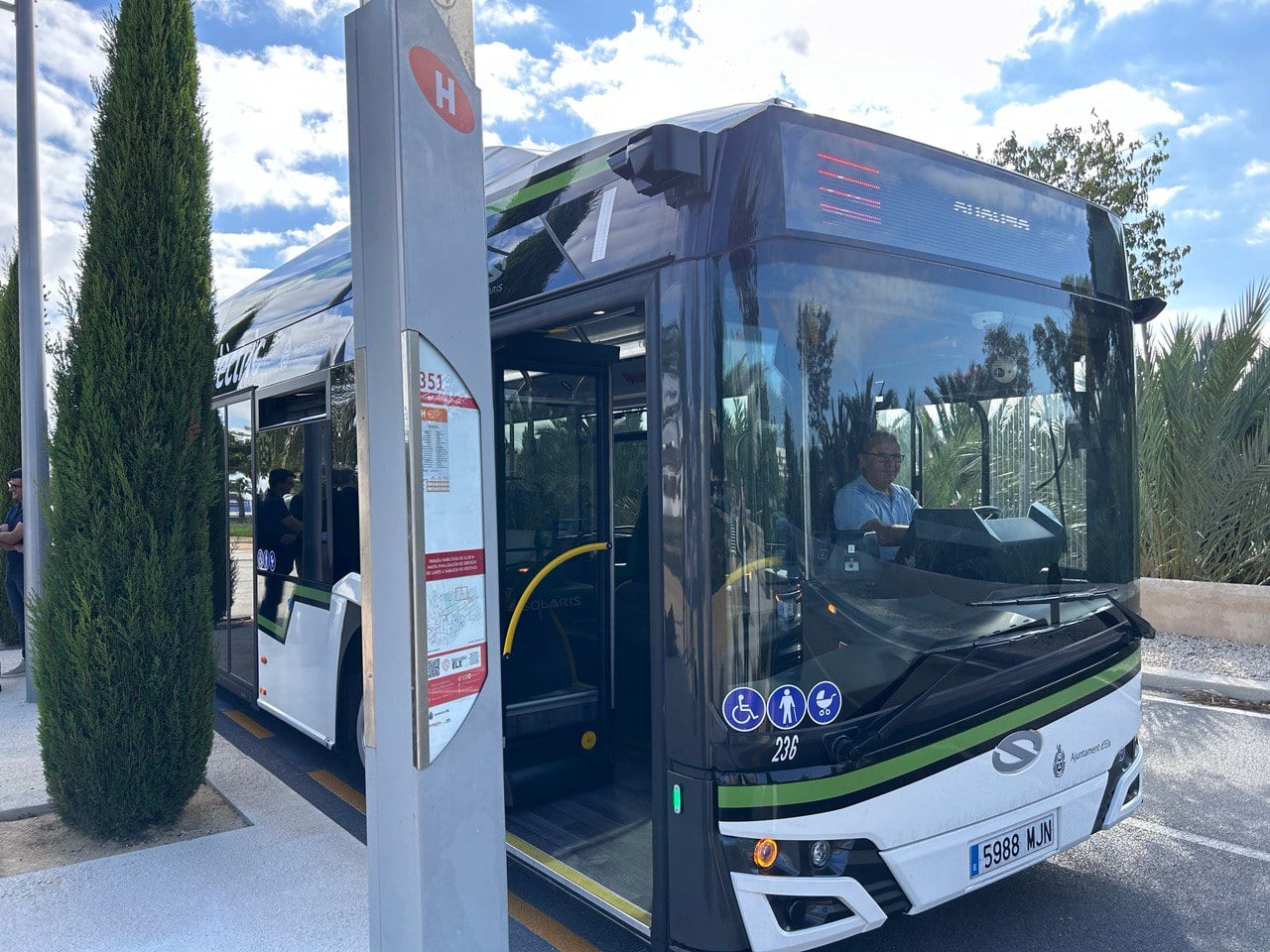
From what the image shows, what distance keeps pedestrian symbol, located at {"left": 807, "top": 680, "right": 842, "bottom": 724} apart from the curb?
5956 mm

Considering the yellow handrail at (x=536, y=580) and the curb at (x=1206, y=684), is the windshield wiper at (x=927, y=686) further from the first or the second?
the curb at (x=1206, y=684)

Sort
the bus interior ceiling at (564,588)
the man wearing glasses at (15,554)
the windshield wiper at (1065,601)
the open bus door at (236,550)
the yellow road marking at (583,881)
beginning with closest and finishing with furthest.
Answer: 1. the yellow road marking at (583,881)
2. the windshield wiper at (1065,601)
3. the bus interior ceiling at (564,588)
4. the open bus door at (236,550)
5. the man wearing glasses at (15,554)

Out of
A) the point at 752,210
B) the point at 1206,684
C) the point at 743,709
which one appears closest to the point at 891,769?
the point at 743,709

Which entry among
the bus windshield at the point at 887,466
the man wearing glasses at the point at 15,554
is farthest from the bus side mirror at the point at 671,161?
the man wearing glasses at the point at 15,554

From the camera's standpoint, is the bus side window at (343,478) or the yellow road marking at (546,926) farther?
the bus side window at (343,478)

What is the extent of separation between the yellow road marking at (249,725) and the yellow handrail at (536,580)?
3.19 m

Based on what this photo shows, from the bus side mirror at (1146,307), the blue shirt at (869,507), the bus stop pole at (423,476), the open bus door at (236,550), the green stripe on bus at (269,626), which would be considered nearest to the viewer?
the bus stop pole at (423,476)

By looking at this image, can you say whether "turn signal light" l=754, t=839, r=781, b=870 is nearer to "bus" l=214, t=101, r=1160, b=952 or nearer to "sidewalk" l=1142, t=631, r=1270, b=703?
"bus" l=214, t=101, r=1160, b=952

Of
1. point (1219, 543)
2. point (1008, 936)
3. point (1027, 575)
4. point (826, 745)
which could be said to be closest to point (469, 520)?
point (826, 745)

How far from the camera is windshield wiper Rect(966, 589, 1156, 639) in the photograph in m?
3.27

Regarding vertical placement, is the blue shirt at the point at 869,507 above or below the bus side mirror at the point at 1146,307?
below

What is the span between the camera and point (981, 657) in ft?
10.4

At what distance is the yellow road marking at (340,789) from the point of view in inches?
204

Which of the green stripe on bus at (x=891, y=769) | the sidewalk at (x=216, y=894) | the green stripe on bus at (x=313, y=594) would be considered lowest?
the sidewalk at (x=216, y=894)
